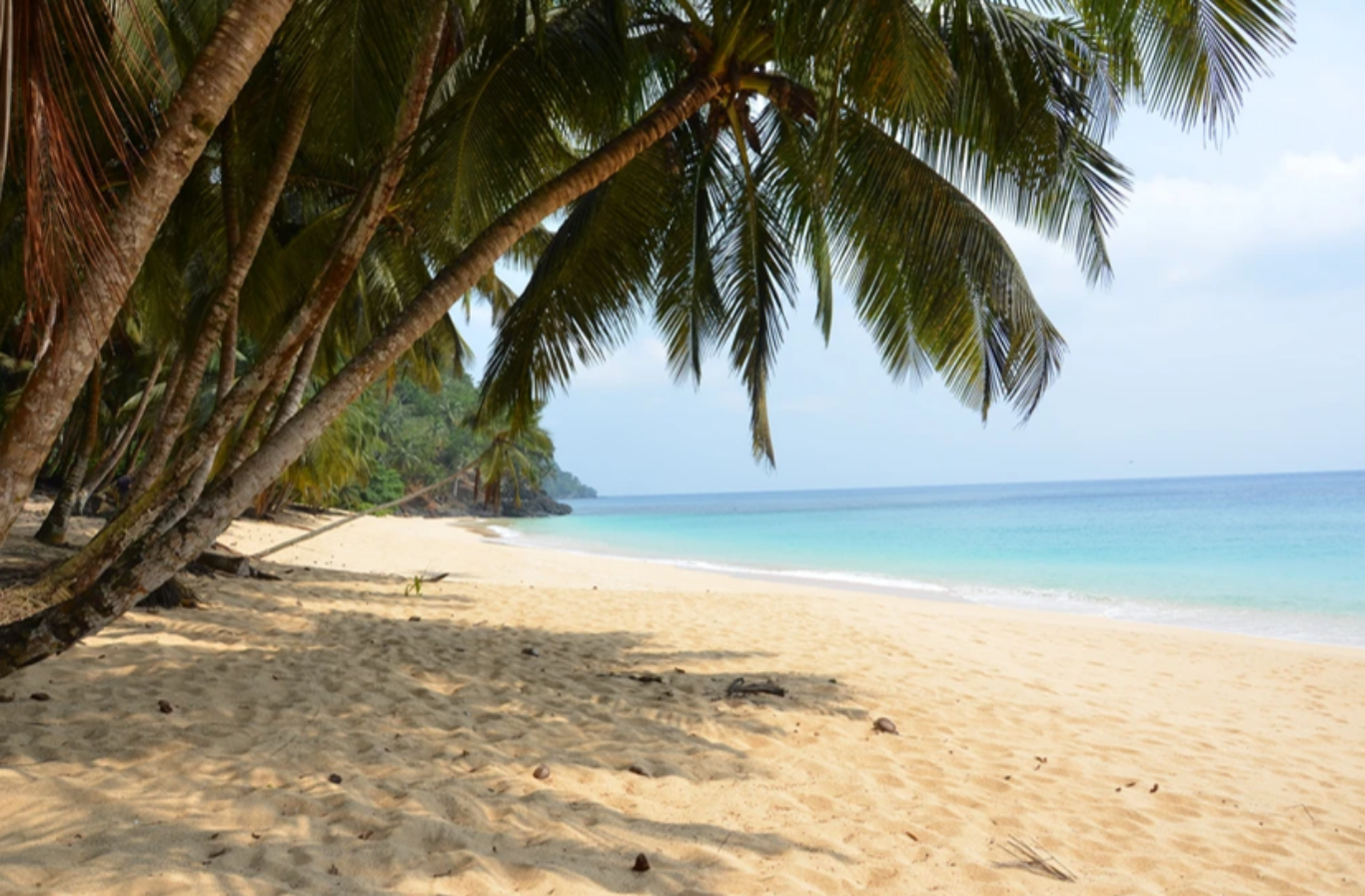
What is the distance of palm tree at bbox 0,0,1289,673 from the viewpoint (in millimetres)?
3994

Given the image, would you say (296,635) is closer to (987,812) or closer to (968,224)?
(987,812)

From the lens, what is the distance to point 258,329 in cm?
874

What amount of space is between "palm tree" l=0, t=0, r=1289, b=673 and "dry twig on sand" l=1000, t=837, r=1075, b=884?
321 cm

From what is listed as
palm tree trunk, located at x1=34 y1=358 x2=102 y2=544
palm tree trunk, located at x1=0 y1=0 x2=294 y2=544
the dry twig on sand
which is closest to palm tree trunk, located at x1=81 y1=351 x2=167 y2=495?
palm tree trunk, located at x1=34 y1=358 x2=102 y2=544

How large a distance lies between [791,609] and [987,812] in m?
6.42

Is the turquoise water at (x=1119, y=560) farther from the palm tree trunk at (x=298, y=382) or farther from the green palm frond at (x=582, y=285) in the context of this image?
the palm tree trunk at (x=298, y=382)

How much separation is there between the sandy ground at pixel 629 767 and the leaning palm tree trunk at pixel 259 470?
0.52 metres

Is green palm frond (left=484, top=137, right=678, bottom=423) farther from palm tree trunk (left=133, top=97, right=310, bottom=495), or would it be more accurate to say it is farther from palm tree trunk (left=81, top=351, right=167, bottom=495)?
palm tree trunk (left=81, top=351, right=167, bottom=495)

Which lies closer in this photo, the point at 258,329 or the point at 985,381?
the point at 985,381

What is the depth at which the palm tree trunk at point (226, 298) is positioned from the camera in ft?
14.5

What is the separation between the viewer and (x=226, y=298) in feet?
14.6

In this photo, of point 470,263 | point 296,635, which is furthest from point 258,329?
point 470,263

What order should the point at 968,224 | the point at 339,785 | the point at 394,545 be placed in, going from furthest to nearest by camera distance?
1. the point at 394,545
2. the point at 968,224
3. the point at 339,785

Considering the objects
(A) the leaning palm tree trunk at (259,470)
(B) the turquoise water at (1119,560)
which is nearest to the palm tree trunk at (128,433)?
(A) the leaning palm tree trunk at (259,470)
